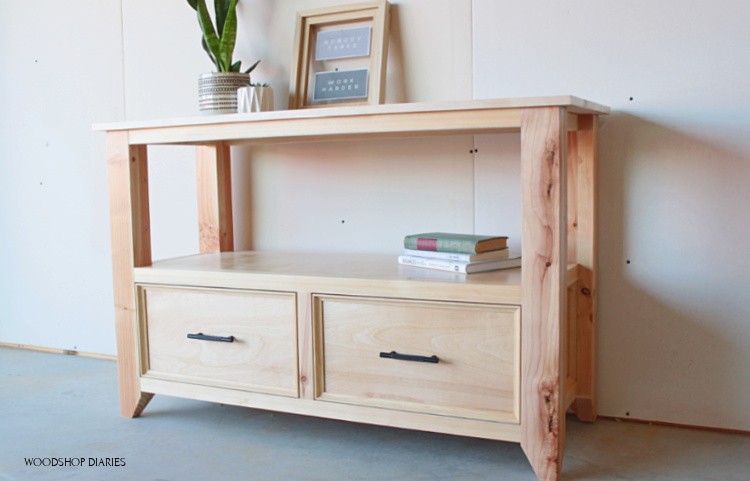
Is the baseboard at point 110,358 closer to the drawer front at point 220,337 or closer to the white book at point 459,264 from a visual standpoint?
the white book at point 459,264

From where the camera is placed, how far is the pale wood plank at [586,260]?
5.93 feet

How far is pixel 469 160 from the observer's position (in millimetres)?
2023

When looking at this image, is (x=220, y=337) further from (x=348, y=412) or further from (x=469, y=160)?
(x=469, y=160)

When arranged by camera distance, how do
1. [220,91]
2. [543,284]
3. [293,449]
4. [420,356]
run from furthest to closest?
[220,91] < [293,449] < [420,356] < [543,284]

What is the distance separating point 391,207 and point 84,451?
970 mm

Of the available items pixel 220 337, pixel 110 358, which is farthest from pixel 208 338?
pixel 110 358

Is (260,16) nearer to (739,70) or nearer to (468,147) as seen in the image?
(468,147)

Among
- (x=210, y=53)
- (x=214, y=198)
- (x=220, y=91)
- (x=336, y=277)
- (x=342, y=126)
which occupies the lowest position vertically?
(x=336, y=277)

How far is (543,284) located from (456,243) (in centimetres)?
28

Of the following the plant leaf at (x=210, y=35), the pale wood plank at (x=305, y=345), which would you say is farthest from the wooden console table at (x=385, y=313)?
the plant leaf at (x=210, y=35)

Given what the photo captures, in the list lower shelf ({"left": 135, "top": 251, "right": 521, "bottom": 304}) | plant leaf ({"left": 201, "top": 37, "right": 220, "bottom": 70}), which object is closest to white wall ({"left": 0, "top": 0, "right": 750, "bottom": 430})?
plant leaf ({"left": 201, "top": 37, "right": 220, "bottom": 70})

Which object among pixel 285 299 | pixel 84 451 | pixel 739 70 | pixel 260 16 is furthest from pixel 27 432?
pixel 739 70

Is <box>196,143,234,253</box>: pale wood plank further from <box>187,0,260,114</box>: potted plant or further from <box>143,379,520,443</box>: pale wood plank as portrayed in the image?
<box>143,379,520,443</box>: pale wood plank

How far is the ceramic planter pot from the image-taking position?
2.10 meters
